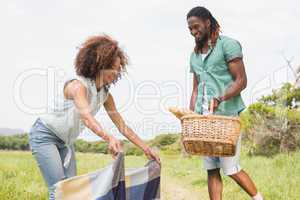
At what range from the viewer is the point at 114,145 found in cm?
288

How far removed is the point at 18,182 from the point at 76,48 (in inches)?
128

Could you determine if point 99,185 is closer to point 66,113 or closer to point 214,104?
point 66,113

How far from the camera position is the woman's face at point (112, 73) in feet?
10.3

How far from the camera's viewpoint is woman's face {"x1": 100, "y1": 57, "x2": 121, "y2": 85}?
3143mm

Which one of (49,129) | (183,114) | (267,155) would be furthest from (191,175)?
(49,129)

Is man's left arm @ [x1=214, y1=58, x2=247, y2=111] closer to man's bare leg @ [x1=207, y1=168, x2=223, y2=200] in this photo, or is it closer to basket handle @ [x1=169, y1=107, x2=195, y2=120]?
basket handle @ [x1=169, y1=107, x2=195, y2=120]

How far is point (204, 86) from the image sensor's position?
13.5 feet

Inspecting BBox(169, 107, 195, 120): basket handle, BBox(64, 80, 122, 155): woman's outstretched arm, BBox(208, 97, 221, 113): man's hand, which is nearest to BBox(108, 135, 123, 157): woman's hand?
BBox(64, 80, 122, 155): woman's outstretched arm

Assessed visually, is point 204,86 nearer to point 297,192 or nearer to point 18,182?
point 297,192

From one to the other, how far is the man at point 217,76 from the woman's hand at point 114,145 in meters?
1.24

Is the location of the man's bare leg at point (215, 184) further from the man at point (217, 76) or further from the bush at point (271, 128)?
the bush at point (271, 128)

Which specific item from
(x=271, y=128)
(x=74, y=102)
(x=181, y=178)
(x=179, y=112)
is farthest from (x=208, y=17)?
(x=271, y=128)

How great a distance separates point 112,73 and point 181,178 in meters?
4.75

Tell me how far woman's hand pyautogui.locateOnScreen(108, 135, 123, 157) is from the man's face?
5.04 ft
